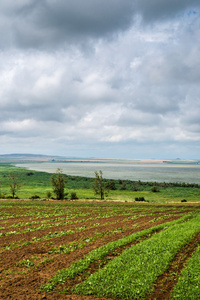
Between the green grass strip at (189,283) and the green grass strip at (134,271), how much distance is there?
3.57ft

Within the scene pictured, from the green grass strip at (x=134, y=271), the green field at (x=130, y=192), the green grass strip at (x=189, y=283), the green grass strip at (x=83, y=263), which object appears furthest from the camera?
the green field at (x=130, y=192)

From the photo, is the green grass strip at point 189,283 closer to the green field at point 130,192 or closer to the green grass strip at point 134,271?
the green grass strip at point 134,271

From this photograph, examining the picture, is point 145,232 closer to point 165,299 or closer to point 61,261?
point 61,261

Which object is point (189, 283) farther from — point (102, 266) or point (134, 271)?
point (102, 266)

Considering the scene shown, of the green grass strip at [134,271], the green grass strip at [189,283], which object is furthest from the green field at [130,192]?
the green grass strip at [189,283]

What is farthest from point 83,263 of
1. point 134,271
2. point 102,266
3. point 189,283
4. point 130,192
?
point 130,192

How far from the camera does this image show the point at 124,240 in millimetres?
16391

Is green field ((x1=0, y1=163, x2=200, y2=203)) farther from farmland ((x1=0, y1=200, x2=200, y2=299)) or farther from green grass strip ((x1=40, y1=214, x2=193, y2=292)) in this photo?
green grass strip ((x1=40, y1=214, x2=193, y2=292))

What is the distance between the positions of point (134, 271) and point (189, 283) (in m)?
2.71

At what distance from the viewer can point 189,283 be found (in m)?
10.1

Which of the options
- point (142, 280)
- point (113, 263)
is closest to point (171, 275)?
point (142, 280)

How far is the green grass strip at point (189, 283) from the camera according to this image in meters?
9.27

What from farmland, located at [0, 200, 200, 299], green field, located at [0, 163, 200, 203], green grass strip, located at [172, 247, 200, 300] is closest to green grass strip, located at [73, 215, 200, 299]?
farmland, located at [0, 200, 200, 299]

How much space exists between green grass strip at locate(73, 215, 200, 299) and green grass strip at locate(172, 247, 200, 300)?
3.57 ft
